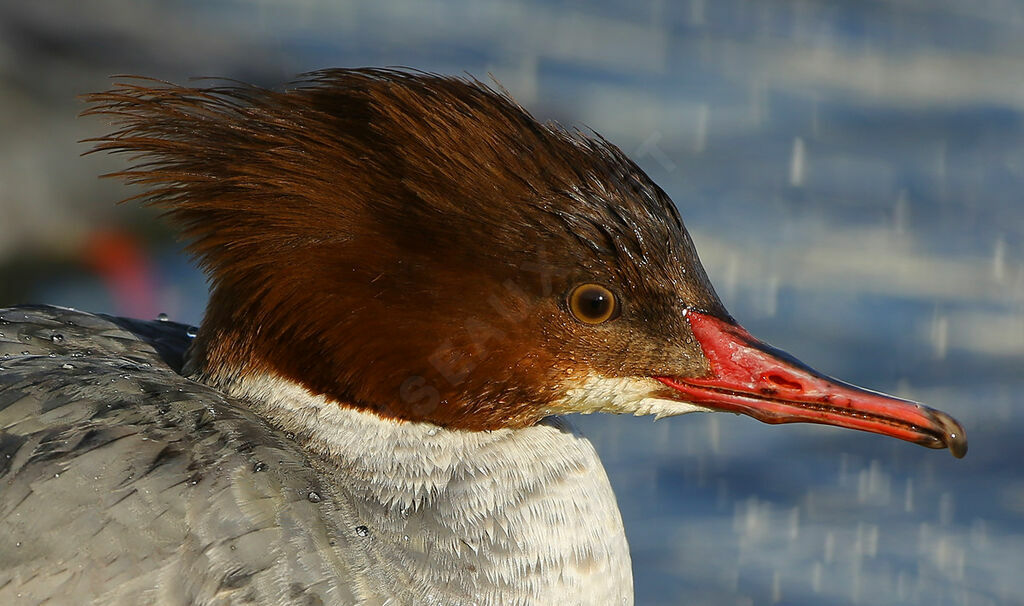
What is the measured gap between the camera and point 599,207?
297cm

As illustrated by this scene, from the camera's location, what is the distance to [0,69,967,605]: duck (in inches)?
114

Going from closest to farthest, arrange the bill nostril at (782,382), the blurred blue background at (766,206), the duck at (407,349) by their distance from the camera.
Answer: the duck at (407,349), the bill nostril at (782,382), the blurred blue background at (766,206)

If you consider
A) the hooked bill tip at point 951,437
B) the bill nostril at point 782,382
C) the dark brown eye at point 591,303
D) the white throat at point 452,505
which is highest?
the dark brown eye at point 591,303

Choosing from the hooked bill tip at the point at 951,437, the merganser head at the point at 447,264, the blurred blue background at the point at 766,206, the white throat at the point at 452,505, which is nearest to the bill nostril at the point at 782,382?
the merganser head at the point at 447,264

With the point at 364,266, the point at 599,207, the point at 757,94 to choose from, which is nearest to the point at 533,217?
the point at 599,207

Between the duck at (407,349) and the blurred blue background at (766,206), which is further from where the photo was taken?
the blurred blue background at (766,206)

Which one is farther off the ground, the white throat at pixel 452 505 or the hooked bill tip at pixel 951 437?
the hooked bill tip at pixel 951 437

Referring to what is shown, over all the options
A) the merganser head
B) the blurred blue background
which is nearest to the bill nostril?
the merganser head

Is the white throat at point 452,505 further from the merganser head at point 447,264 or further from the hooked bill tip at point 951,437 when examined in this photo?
the hooked bill tip at point 951,437

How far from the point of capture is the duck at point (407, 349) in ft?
9.52

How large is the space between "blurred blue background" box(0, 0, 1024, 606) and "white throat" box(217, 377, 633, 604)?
4.47 feet

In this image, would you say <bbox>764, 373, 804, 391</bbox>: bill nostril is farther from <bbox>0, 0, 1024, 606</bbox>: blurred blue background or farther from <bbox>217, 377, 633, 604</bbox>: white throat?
<bbox>0, 0, 1024, 606</bbox>: blurred blue background

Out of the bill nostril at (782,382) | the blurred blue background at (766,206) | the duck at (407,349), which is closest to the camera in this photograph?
the duck at (407,349)

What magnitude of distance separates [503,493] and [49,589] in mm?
981
